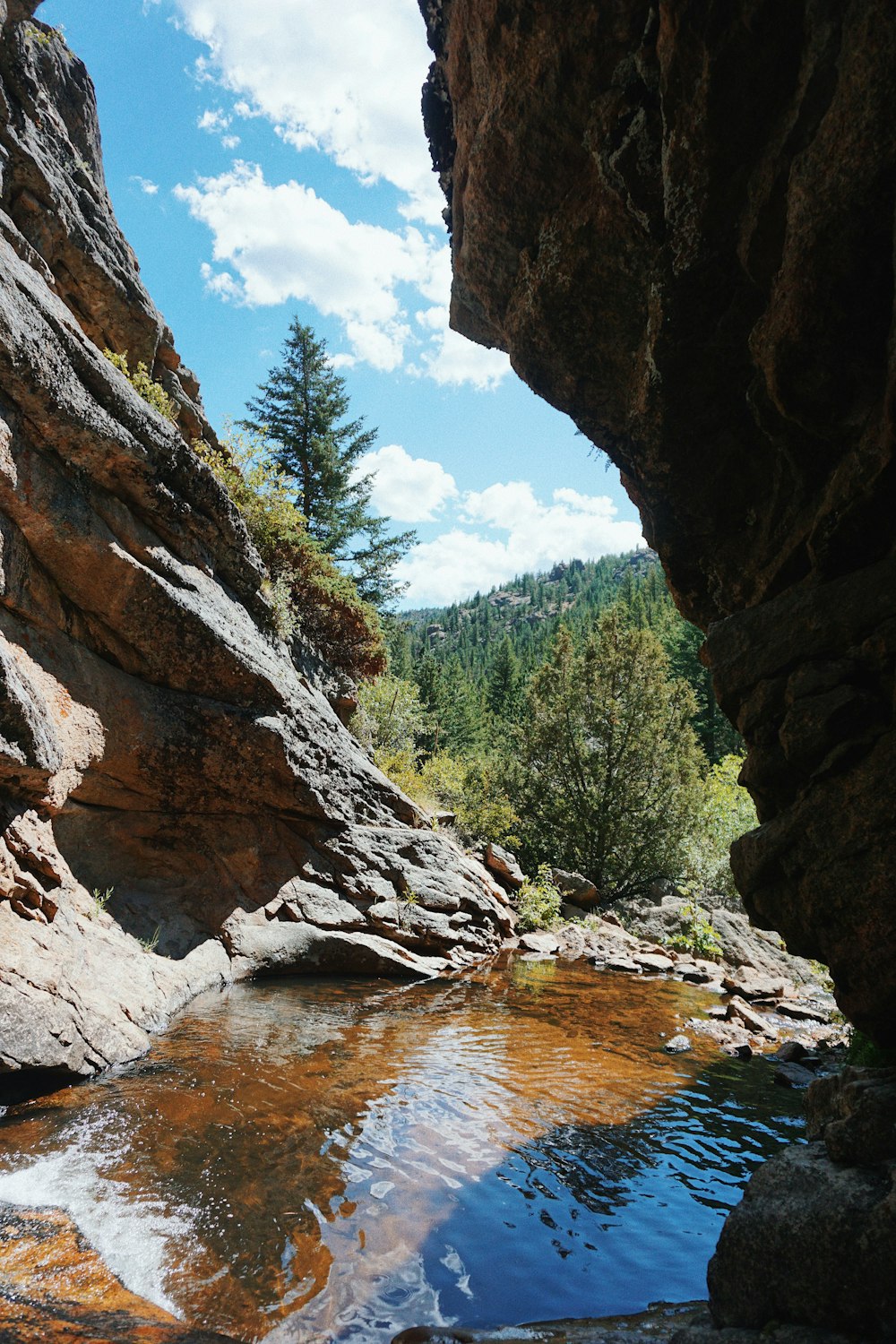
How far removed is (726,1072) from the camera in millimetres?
9062

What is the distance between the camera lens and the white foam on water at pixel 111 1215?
4.19m

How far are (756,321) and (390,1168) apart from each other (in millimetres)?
7989

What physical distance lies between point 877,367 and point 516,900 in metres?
16.8

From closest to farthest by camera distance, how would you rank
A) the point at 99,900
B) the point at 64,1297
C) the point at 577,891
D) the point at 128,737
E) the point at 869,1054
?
the point at 64,1297
the point at 869,1054
the point at 99,900
the point at 128,737
the point at 577,891

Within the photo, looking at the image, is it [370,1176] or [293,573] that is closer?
[370,1176]

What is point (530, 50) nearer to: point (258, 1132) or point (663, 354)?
point (663, 354)

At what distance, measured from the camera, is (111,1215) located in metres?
4.68

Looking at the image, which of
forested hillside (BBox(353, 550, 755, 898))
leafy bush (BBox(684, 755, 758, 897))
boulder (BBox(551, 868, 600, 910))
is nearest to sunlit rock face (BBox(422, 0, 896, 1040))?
boulder (BBox(551, 868, 600, 910))

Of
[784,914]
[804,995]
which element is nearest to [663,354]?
[784,914]

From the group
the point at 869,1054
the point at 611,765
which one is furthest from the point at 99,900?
the point at 611,765

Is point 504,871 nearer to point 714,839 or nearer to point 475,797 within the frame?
point 475,797

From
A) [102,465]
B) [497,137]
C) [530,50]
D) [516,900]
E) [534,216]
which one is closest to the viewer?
[530,50]

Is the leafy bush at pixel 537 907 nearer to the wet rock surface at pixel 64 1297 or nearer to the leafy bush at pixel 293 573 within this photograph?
the leafy bush at pixel 293 573

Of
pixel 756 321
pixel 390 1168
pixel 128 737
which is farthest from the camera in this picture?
pixel 128 737
